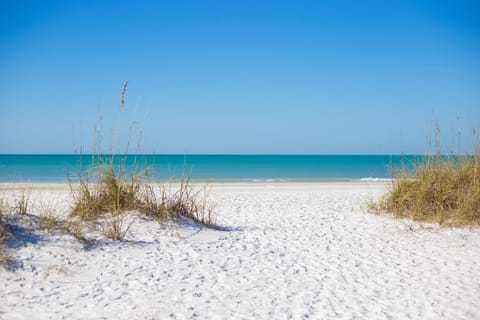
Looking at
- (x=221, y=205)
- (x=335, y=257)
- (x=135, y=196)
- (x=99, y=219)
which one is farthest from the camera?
(x=221, y=205)

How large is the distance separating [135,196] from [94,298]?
248cm

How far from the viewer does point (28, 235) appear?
13.4ft

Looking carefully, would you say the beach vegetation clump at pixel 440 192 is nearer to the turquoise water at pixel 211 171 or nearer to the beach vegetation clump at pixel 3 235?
the turquoise water at pixel 211 171

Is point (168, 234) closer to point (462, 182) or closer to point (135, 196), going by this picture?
point (135, 196)

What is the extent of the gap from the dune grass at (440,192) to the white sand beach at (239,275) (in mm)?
704

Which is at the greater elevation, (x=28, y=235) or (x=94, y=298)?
(x=28, y=235)

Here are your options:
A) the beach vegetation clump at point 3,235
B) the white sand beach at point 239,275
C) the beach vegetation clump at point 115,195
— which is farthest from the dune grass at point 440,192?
the beach vegetation clump at point 3,235

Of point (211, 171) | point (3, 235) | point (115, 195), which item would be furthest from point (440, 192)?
point (211, 171)

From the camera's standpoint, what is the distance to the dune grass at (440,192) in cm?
646

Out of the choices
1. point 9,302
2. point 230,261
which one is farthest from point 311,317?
point 9,302

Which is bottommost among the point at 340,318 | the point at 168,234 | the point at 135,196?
the point at 340,318

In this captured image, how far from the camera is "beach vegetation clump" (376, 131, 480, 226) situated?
646 centimetres

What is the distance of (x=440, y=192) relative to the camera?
273 inches

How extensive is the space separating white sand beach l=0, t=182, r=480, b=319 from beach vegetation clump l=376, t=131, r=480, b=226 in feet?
2.31
